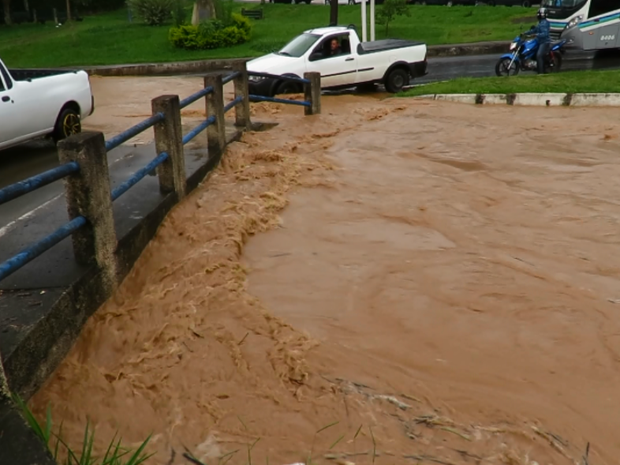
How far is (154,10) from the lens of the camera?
108 ft

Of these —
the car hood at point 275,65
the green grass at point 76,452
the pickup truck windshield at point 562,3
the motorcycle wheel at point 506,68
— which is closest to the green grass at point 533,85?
the motorcycle wheel at point 506,68

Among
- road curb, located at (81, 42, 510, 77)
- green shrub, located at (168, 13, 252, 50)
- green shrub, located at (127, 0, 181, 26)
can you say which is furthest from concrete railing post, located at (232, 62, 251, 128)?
green shrub, located at (127, 0, 181, 26)

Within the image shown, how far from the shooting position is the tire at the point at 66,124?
916cm

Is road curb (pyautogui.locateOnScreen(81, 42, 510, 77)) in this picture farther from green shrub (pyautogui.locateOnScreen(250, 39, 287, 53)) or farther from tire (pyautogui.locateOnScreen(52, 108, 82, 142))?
tire (pyautogui.locateOnScreen(52, 108, 82, 142))

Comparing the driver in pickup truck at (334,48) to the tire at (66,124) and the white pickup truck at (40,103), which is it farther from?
the tire at (66,124)

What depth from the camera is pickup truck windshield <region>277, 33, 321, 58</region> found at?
1434cm

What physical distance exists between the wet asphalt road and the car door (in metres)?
2.69

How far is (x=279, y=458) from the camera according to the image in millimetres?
3119

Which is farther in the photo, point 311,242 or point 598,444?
point 311,242

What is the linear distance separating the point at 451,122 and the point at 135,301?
7955mm

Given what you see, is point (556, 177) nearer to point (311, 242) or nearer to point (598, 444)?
point (311, 242)

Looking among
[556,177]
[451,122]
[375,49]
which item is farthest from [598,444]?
[375,49]

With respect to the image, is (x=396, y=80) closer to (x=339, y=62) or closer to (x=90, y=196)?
(x=339, y=62)

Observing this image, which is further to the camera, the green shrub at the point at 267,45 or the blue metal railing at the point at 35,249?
the green shrub at the point at 267,45
